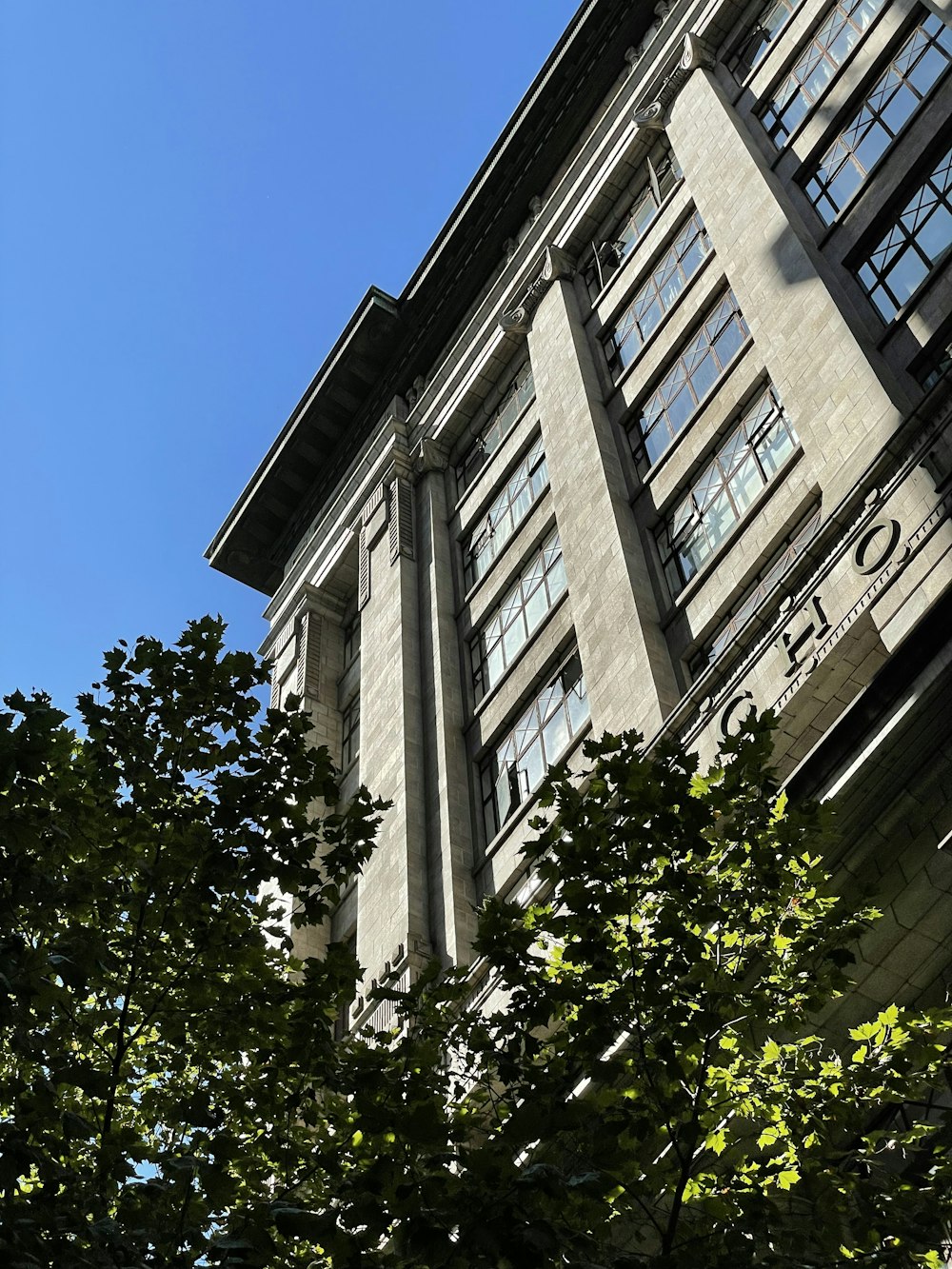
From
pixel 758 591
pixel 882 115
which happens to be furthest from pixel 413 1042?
pixel 882 115

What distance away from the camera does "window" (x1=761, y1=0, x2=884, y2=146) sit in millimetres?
24359

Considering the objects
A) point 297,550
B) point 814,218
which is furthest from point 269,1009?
point 297,550

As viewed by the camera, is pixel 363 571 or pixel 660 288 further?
pixel 363 571

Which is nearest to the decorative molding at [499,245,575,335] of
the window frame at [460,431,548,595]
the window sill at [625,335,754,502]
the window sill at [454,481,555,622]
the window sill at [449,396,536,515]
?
the window sill at [449,396,536,515]

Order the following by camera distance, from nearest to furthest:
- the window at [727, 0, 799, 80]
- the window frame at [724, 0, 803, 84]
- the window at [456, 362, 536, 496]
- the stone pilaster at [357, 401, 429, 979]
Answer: the stone pilaster at [357, 401, 429, 979], the window frame at [724, 0, 803, 84], the window at [727, 0, 799, 80], the window at [456, 362, 536, 496]

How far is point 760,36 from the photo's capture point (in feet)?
92.2

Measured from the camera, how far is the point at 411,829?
25.6m

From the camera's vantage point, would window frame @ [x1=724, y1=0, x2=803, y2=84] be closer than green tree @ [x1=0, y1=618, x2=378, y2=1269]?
No

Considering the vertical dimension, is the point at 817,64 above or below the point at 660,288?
above

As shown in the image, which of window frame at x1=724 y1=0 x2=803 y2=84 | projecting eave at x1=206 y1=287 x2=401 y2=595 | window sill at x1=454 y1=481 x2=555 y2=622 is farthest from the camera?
projecting eave at x1=206 y1=287 x2=401 y2=595

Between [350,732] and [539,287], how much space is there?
11556mm

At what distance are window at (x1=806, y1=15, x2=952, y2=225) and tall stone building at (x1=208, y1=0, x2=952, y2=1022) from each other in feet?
0.25

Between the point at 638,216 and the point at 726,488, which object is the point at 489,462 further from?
the point at 726,488

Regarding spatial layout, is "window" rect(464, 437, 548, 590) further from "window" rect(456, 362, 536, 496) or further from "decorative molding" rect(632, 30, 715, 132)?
"decorative molding" rect(632, 30, 715, 132)
